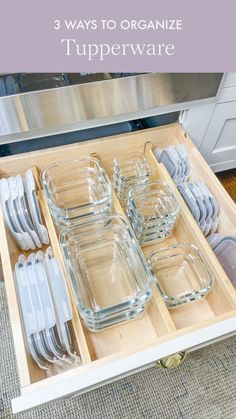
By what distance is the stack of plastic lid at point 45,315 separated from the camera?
560 millimetres

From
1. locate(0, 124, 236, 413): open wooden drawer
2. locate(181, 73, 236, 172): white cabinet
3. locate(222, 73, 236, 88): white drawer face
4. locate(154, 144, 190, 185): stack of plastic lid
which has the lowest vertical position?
locate(0, 124, 236, 413): open wooden drawer

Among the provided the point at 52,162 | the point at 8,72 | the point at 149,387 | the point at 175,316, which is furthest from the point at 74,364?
the point at 8,72

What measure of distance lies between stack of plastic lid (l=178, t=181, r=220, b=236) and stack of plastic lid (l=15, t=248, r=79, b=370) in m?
0.36

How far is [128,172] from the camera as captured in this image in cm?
87

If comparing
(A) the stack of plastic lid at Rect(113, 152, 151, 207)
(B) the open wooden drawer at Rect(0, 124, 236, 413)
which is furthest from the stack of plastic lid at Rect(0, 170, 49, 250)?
(A) the stack of plastic lid at Rect(113, 152, 151, 207)

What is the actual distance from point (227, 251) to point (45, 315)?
444 mm

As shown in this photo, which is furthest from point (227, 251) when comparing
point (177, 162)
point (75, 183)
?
point (75, 183)

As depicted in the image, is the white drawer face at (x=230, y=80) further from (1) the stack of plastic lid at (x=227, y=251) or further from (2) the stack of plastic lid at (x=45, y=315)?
(2) the stack of plastic lid at (x=45, y=315)

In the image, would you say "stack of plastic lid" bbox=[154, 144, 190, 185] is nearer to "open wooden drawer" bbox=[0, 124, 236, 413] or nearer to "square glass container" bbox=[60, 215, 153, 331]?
"open wooden drawer" bbox=[0, 124, 236, 413]

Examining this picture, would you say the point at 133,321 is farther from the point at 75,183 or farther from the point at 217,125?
the point at 217,125
